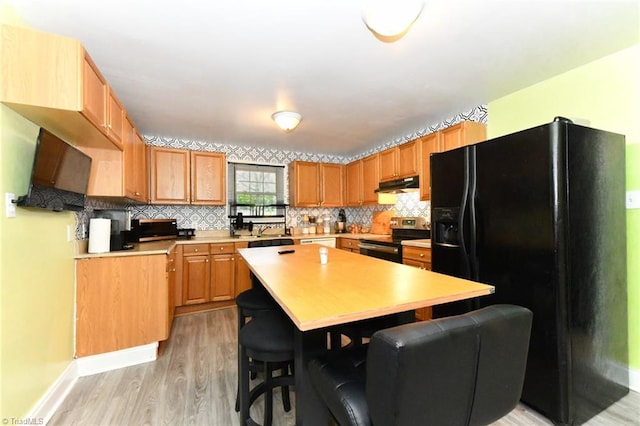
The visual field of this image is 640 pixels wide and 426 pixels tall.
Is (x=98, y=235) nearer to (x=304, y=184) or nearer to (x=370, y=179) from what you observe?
(x=304, y=184)

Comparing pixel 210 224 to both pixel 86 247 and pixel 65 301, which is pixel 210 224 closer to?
pixel 86 247

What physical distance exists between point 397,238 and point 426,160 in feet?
3.65

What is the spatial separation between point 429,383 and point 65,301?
8.33 feet

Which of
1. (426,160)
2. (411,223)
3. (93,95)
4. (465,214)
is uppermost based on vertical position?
(93,95)

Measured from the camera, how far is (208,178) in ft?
13.4

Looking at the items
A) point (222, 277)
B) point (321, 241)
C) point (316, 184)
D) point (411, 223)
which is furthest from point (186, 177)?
point (411, 223)

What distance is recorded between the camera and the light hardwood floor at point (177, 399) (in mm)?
1702

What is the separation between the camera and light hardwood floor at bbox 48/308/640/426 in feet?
5.58

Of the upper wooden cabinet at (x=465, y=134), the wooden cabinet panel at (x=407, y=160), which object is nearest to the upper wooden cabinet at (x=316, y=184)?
the wooden cabinet panel at (x=407, y=160)

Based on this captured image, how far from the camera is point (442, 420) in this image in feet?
2.77

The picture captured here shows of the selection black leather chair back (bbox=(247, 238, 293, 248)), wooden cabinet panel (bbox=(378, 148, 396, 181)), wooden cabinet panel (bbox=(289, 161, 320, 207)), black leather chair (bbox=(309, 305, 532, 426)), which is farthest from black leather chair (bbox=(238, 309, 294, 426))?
wooden cabinet panel (bbox=(289, 161, 320, 207))

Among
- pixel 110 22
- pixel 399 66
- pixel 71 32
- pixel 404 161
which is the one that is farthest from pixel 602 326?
pixel 71 32

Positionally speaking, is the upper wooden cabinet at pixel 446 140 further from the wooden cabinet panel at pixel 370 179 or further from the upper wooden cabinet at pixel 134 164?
the upper wooden cabinet at pixel 134 164

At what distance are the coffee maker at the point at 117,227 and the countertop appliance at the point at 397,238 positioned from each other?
2790 millimetres
